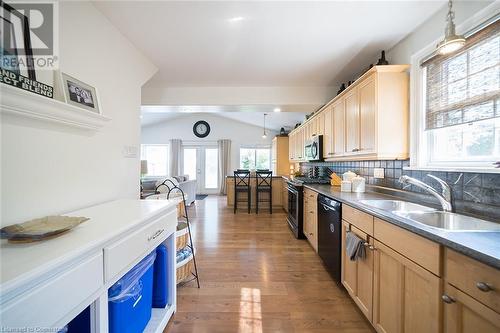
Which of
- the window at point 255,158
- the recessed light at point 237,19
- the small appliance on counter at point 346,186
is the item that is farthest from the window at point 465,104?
the window at point 255,158

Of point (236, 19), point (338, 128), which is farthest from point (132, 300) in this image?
point (338, 128)

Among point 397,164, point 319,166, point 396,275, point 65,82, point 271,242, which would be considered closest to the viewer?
point 396,275

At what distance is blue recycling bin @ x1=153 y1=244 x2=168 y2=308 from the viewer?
1534 millimetres

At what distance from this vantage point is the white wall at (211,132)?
8422mm

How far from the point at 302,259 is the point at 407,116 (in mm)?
1911

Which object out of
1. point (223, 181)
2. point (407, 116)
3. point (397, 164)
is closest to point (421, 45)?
point (407, 116)

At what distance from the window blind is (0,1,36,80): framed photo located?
255 cm

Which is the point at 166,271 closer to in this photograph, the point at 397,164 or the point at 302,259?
the point at 302,259

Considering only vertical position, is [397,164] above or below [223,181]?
above

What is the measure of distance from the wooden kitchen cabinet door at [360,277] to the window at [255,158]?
267 inches

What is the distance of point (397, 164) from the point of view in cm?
205

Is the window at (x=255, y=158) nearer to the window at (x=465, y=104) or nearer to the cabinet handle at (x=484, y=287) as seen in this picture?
the window at (x=465, y=104)

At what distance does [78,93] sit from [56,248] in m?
1.16

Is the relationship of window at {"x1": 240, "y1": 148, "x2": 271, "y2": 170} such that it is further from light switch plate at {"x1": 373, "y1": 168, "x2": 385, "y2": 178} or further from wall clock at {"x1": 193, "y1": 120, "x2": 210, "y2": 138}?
light switch plate at {"x1": 373, "y1": 168, "x2": 385, "y2": 178}
